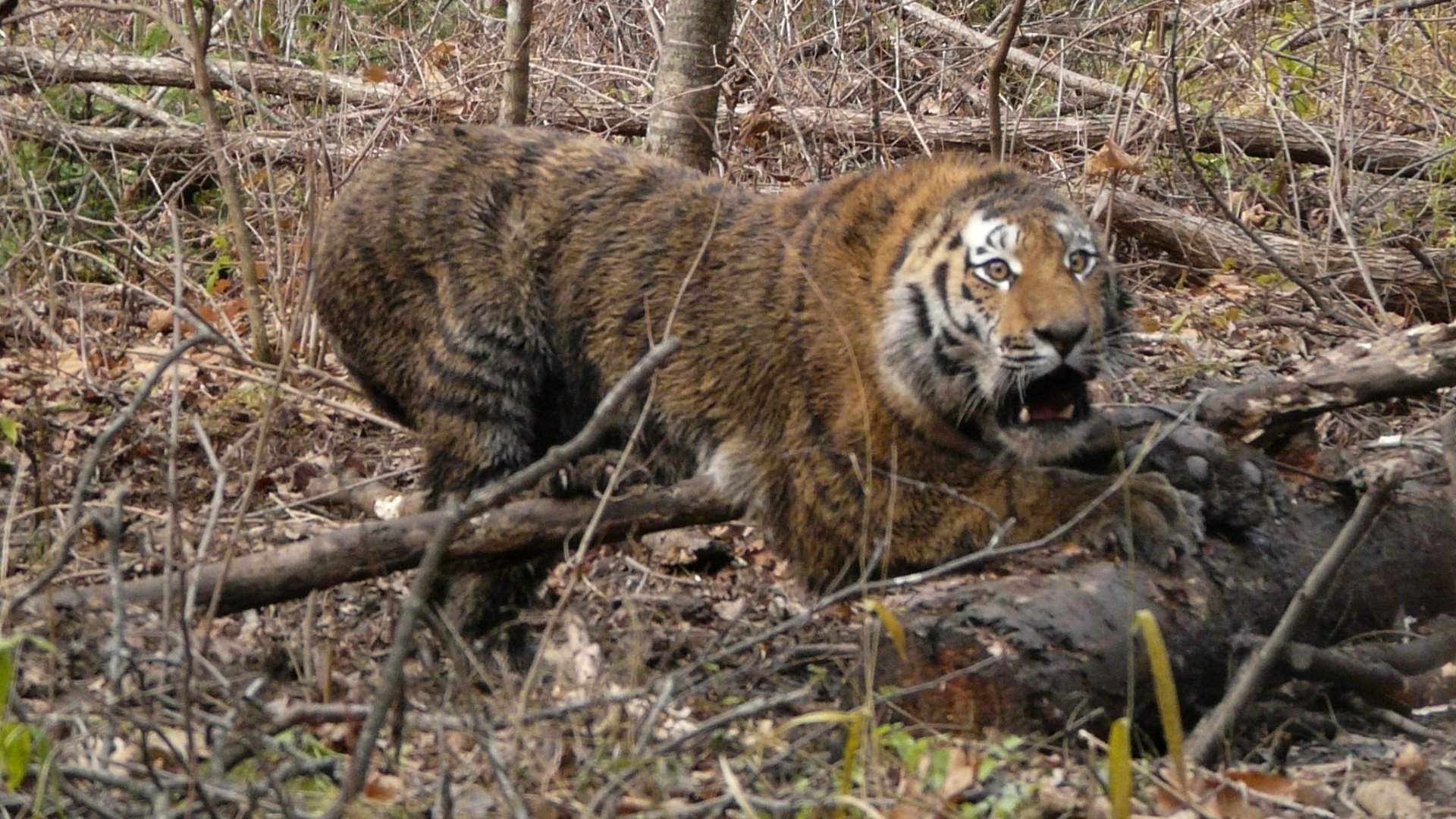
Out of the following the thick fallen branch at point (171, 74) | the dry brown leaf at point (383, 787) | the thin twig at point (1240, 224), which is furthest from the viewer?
the thick fallen branch at point (171, 74)

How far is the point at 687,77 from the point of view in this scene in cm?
684

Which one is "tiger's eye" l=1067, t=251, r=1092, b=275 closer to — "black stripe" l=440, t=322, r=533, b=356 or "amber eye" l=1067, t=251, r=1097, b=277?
"amber eye" l=1067, t=251, r=1097, b=277

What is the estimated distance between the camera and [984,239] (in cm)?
443

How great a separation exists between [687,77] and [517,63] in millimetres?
821

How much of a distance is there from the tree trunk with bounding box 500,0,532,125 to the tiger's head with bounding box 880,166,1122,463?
2.99m

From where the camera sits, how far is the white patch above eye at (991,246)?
4.35 meters

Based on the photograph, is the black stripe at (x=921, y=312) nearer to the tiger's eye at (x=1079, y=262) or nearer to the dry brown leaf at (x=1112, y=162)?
the tiger's eye at (x=1079, y=262)

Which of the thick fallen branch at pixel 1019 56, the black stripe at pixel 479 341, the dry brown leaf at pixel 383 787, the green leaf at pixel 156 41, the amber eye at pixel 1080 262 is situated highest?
the thick fallen branch at pixel 1019 56

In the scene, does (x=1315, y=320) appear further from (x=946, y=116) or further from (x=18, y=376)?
(x=18, y=376)

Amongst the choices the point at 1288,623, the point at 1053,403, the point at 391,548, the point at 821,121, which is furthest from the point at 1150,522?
the point at 821,121

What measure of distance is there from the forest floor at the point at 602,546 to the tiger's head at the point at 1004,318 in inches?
10.5

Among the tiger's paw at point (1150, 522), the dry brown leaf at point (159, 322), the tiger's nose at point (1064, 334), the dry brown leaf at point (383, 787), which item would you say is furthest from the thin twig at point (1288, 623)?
the dry brown leaf at point (159, 322)

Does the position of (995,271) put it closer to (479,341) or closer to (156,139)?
(479,341)

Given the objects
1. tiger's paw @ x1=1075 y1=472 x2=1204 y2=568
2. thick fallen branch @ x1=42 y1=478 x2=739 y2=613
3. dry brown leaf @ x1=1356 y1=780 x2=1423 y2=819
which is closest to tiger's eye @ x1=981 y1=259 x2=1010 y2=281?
tiger's paw @ x1=1075 y1=472 x2=1204 y2=568
